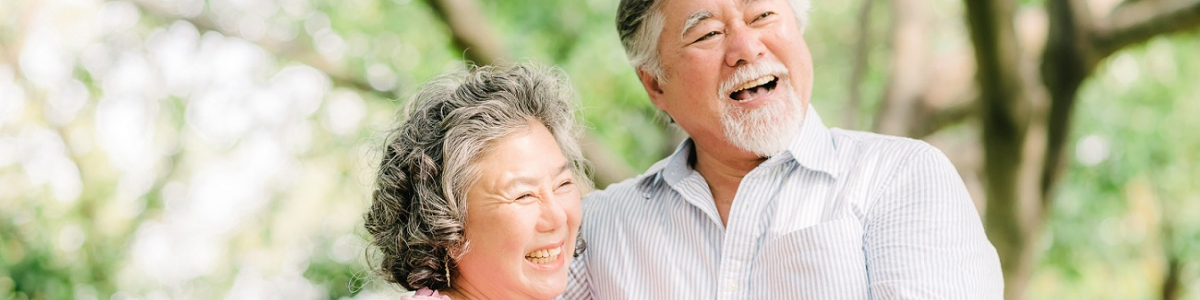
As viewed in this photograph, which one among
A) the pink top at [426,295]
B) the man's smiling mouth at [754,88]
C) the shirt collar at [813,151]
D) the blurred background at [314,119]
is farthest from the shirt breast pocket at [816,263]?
the blurred background at [314,119]

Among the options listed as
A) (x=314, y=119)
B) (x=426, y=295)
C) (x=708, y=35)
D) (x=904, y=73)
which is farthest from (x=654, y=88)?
(x=314, y=119)

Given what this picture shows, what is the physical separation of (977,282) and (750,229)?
0.41m

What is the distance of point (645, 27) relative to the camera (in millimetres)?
2273

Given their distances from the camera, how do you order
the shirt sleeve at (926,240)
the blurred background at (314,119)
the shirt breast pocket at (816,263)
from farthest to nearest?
the blurred background at (314,119), the shirt breast pocket at (816,263), the shirt sleeve at (926,240)

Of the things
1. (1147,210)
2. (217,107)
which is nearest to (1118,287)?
(1147,210)

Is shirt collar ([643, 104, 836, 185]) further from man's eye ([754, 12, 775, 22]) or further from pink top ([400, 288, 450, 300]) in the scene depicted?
pink top ([400, 288, 450, 300])

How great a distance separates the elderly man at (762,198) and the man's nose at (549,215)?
0.30 metres

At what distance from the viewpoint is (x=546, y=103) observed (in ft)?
6.48

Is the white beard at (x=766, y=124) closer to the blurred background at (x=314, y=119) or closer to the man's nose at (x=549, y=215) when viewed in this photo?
the man's nose at (x=549, y=215)

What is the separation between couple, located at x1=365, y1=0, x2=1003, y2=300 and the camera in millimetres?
1854

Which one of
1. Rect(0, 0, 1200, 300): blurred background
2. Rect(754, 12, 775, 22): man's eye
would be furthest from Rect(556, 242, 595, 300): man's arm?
Rect(0, 0, 1200, 300): blurred background

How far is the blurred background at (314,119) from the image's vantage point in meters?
4.38

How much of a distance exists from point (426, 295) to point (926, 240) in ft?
2.79

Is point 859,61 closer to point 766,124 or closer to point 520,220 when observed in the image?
point 766,124
